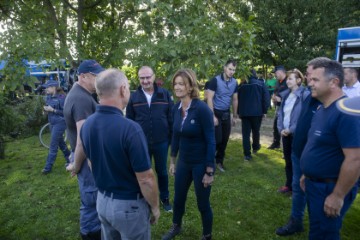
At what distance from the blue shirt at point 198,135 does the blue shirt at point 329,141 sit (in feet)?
3.13

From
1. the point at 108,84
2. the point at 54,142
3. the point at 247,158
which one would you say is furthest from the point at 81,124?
the point at 247,158

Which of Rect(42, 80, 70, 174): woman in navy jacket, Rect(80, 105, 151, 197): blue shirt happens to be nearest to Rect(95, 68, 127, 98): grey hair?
Rect(80, 105, 151, 197): blue shirt

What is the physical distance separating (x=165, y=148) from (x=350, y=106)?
266 centimetres

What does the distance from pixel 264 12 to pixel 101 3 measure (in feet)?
35.5

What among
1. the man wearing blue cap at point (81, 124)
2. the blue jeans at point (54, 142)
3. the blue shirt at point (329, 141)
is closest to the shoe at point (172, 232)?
the man wearing blue cap at point (81, 124)

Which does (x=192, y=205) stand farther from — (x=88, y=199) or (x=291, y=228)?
(x=88, y=199)

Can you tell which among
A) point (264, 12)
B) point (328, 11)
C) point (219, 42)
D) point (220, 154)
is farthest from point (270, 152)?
point (328, 11)

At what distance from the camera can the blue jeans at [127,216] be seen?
6.98ft

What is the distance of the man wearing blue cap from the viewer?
9.40 feet

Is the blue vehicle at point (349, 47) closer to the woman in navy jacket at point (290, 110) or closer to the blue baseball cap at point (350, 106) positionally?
the woman in navy jacket at point (290, 110)

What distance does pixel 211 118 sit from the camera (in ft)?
10.2

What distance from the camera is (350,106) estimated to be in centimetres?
206

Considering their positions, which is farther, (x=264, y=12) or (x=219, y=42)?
(x=264, y=12)

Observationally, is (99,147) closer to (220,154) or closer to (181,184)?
(181,184)
